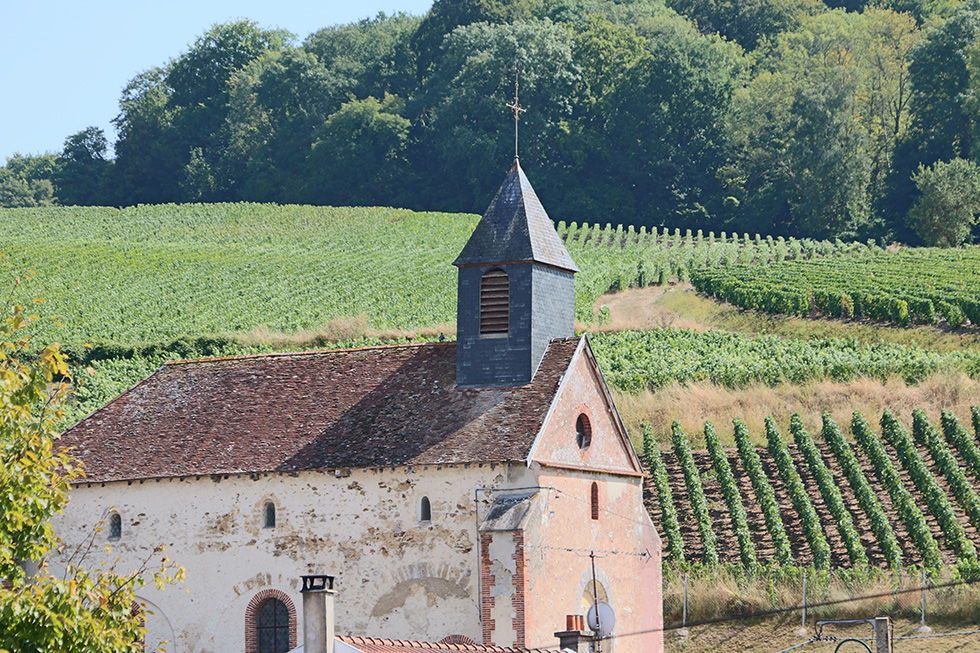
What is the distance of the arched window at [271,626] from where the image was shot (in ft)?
84.8

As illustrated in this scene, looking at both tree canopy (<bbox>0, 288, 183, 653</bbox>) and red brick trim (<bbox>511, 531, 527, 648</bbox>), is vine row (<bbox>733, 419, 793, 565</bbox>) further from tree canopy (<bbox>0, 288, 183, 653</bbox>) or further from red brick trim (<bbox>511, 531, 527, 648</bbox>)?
tree canopy (<bbox>0, 288, 183, 653</bbox>)

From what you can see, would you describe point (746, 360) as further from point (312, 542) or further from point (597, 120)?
point (597, 120)

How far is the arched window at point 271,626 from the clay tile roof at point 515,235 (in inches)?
310

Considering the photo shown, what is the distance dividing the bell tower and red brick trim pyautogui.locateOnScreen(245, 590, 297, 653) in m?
5.52

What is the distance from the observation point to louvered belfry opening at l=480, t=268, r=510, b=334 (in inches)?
1086

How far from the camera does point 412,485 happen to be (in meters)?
25.4

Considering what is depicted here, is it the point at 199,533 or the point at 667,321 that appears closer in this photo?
the point at 199,533

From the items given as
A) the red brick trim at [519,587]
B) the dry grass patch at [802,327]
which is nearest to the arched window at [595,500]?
the red brick trim at [519,587]

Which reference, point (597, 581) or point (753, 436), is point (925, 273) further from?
point (597, 581)

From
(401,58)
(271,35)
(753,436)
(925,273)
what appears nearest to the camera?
(753,436)

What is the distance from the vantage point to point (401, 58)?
118 metres

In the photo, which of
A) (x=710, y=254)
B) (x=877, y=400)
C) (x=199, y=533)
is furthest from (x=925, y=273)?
(x=199, y=533)

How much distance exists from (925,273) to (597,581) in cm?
4469

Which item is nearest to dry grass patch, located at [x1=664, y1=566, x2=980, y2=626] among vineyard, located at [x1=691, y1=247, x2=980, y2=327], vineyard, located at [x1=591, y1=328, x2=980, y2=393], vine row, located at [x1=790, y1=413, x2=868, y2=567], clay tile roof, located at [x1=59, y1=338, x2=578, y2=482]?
vine row, located at [x1=790, y1=413, x2=868, y2=567]
